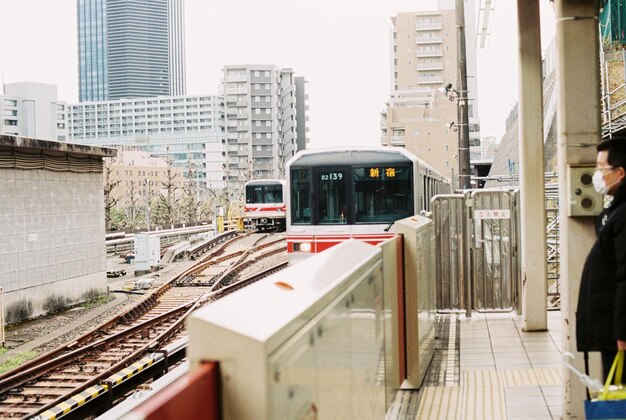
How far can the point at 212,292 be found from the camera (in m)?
15.9

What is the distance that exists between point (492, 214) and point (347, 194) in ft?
13.8

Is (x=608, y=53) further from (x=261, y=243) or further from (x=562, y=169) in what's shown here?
(x=261, y=243)

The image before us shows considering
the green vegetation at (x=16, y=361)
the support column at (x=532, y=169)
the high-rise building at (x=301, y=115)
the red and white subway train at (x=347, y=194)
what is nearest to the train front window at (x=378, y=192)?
the red and white subway train at (x=347, y=194)

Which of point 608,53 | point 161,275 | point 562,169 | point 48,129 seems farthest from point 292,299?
point 48,129

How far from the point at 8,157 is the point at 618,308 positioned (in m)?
13.0

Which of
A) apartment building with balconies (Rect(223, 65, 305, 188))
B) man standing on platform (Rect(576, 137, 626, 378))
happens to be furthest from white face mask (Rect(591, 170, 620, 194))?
apartment building with balconies (Rect(223, 65, 305, 188))

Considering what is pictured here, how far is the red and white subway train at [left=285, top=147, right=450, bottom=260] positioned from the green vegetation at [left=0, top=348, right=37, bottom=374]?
4599 millimetres

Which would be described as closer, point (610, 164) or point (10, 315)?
point (610, 164)

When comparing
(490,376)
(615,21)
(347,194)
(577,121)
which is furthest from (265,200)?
(577,121)

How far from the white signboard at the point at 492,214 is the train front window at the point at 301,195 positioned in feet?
15.0

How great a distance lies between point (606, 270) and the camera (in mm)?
3377

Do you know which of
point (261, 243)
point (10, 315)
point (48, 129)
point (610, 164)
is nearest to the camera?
point (610, 164)

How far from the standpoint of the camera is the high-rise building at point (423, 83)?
205 feet

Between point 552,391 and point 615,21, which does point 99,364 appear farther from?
point 615,21
